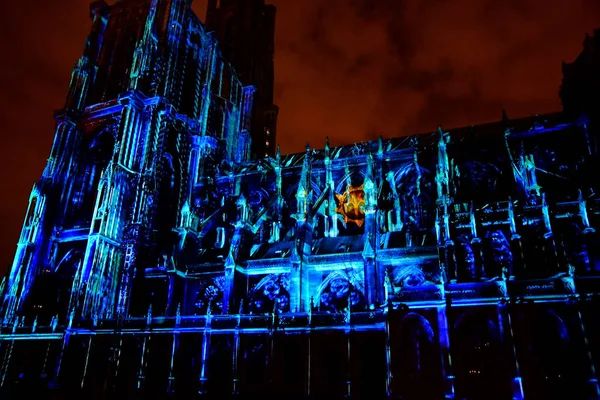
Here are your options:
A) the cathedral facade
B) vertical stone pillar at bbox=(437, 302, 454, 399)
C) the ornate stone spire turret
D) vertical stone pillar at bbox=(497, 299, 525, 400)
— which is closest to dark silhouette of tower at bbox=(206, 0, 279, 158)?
the cathedral facade

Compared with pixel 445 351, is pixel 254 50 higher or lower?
higher

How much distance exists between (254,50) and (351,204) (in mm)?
30287

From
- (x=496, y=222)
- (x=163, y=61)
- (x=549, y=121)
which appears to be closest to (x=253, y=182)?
(x=163, y=61)

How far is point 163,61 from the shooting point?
4409 cm

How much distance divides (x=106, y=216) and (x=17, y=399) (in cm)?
1298

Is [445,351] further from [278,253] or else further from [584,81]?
[584,81]

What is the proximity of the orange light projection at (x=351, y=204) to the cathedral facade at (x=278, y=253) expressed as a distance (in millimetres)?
186

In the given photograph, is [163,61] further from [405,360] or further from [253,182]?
[405,360]

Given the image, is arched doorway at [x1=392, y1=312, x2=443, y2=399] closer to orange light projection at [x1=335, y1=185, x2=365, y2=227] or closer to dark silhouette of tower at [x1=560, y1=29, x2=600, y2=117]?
orange light projection at [x1=335, y1=185, x2=365, y2=227]

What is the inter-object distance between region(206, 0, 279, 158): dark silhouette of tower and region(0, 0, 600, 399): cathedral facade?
660 centimetres

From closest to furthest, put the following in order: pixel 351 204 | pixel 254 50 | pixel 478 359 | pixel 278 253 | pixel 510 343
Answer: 1. pixel 510 343
2. pixel 478 359
3. pixel 278 253
4. pixel 351 204
5. pixel 254 50

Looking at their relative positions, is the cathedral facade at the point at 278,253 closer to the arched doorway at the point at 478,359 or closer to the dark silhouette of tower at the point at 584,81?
the arched doorway at the point at 478,359

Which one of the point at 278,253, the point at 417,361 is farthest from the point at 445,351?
the point at 278,253

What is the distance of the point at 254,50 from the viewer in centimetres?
5997
